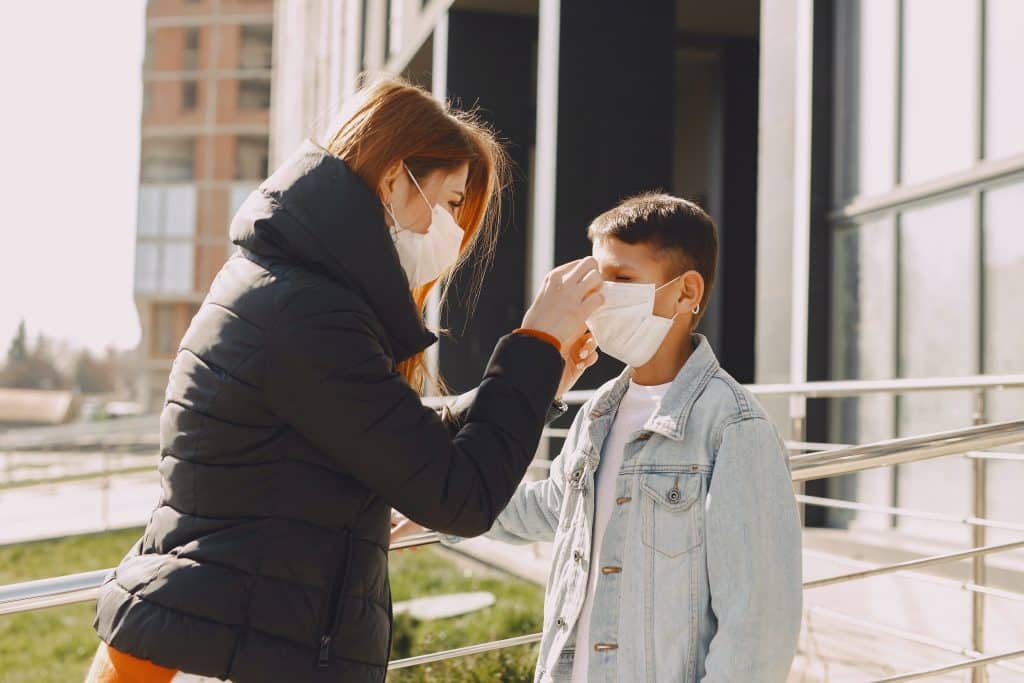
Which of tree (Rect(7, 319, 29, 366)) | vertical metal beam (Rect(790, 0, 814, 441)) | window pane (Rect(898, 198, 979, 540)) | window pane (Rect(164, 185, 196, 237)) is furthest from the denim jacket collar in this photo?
tree (Rect(7, 319, 29, 366))

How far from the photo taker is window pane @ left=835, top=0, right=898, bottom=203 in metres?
7.59

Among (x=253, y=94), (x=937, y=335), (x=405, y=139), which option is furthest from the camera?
(x=253, y=94)

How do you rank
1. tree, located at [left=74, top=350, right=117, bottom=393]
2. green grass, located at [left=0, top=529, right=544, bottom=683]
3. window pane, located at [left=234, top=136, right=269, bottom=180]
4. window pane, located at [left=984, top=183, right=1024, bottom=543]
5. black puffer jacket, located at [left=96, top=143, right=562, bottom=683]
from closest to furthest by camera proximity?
black puffer jacket, located at [left=96, top=143, right=562, bottom=683] → green grass, located at [left=0, top=529, right=544, bottom=683] → window pane, located at [left=984, top=183, right=1024, bottom=543] → window pane, located at [left=234, top=136, right=269, bottom=180] → tree, located at [left=74, top=350, right=117, bottom=393]

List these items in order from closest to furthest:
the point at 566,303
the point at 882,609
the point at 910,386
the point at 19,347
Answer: the point at 566,303 → the point at 910,386 → the point at 882,609 → the point at 19,347

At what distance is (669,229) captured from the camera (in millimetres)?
2293

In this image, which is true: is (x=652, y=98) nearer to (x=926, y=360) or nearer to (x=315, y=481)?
(x=926, y=360)

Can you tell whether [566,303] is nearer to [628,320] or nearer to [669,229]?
[628,320]

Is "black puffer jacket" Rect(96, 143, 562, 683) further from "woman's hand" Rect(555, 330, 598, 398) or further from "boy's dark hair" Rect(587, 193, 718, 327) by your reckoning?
"boy's dark hair" Rect(587, 193, 718, 327)

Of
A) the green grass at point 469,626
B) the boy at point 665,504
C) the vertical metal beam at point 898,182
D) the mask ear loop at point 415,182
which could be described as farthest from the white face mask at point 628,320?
the vertical metal beam at point 898,182

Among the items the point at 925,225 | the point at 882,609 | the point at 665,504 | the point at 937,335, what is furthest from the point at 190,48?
the point at 665,504

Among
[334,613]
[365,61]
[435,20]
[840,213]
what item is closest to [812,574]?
[840,213]

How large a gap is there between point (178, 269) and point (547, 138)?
4495cm

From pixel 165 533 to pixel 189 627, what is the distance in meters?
0.16

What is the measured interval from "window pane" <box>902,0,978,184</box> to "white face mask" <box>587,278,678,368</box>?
17.6ft
